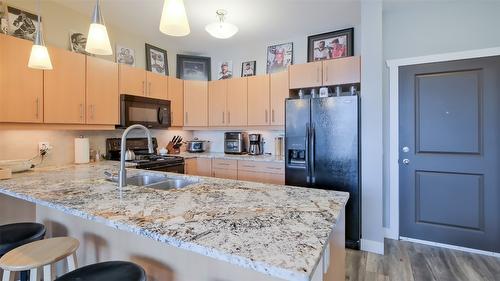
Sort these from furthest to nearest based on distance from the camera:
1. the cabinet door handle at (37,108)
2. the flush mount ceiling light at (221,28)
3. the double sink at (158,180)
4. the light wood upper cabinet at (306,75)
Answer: the light wood upper cabinet at (306,75), the flush mount ceiling light at (221,28), the cabinet door handle at (37,108), the double sink at (158,180)

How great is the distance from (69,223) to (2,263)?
1.93 feet

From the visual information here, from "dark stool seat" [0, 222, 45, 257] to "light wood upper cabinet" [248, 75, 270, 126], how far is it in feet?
8.66

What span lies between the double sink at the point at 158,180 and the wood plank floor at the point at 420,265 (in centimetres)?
161

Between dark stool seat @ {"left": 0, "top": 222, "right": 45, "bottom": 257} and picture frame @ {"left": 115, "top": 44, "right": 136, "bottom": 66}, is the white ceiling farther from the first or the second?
dark stool seat @ {"left": 0, "top": 222, "right": 45, "bottom": 257}

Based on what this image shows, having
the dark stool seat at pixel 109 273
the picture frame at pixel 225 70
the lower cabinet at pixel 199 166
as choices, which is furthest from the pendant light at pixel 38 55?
the picture frame at pixel 225 70

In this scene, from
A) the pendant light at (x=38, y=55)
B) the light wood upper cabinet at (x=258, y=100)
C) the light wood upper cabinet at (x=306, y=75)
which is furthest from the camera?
the light wood upper cabinet at (x=258, y=100)

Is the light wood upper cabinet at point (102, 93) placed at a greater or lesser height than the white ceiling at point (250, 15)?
lesser

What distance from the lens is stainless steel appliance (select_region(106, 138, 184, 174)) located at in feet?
10.0

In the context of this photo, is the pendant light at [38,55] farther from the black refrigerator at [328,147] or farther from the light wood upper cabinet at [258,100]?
the light wood upper cabinet at [258,100]

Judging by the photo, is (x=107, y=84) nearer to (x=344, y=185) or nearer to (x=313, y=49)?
(x=313, y=49)

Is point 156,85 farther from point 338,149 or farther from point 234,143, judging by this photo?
point 338,149

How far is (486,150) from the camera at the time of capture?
8.23ft

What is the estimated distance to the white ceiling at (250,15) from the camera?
270cm

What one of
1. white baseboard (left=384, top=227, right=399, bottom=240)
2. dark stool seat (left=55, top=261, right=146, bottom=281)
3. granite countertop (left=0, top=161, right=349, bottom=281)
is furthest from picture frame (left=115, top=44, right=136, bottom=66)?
white baseboard (left=384, top=227, right=399, bottom=240)
